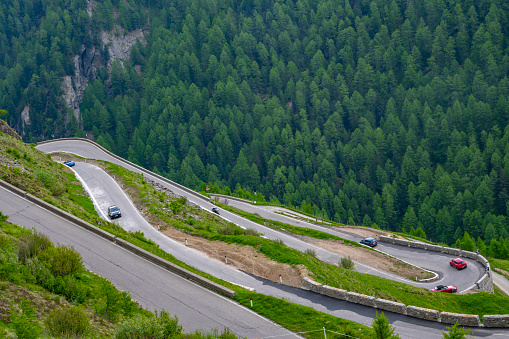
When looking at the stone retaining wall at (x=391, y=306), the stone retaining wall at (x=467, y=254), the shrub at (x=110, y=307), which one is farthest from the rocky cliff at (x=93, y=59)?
the stone retaining wall at (x=391, y=306)

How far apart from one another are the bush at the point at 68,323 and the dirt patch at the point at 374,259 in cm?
3344

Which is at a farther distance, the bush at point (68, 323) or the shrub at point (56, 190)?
the shrub at point (56, 190)

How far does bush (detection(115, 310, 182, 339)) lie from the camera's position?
16378 millimetres

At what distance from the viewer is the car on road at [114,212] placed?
3984cm

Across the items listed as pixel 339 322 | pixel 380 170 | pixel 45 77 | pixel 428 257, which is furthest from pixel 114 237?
pixel 45 77

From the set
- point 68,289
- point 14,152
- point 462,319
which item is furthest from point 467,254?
point 14,152

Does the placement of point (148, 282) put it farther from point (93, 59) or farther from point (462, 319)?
point (93, 59)

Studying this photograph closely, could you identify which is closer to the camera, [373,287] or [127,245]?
[127,245]

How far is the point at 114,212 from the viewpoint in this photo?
4003 cm

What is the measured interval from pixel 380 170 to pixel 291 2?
93.3 metres

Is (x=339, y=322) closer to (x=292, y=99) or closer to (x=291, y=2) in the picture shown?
(x=292, y=99)

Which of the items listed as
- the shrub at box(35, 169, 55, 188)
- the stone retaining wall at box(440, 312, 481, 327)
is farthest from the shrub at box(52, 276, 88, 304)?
the shrub at box(35, 169, 55, 188)

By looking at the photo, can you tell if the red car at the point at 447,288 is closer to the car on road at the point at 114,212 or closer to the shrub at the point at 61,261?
the car on road at the point at 114,212

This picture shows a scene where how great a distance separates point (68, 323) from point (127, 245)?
11448 millimetres
